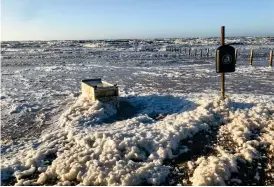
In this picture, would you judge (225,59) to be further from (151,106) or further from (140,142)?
(140,142)

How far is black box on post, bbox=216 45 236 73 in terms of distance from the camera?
1330cm

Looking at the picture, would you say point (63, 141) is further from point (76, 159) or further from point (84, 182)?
point (84, 182)

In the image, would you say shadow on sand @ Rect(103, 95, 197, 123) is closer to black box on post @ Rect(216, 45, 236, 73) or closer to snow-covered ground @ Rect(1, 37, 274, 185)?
snow-covered ground @ Rect(1, 37, 274, 185)

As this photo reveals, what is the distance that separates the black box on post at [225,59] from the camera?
524 inches

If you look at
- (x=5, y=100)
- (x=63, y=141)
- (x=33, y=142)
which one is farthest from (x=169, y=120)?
(x=5, y=100)

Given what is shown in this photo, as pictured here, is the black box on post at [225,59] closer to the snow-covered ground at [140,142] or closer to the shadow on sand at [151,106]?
the snow-covered ground at [140,142]

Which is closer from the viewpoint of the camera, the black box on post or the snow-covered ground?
the snow-covered ground

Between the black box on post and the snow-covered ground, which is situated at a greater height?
the black box on post

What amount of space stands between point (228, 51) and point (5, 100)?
1189cm

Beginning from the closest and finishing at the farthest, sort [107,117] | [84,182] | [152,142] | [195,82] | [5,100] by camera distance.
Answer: [84,182]
[152,142]
[107,117]
[5,100]
[195,82]

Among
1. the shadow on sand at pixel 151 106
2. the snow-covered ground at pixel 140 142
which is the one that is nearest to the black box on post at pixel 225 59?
the snow-covered ground at pixel 140 142

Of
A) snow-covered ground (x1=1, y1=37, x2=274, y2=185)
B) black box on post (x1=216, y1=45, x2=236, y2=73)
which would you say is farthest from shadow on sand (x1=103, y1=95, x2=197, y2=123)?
black box on post (x1=216, y1=45, x2=236, y2=73)

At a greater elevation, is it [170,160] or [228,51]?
[228,51]

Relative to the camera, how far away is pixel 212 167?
26.3 feet
